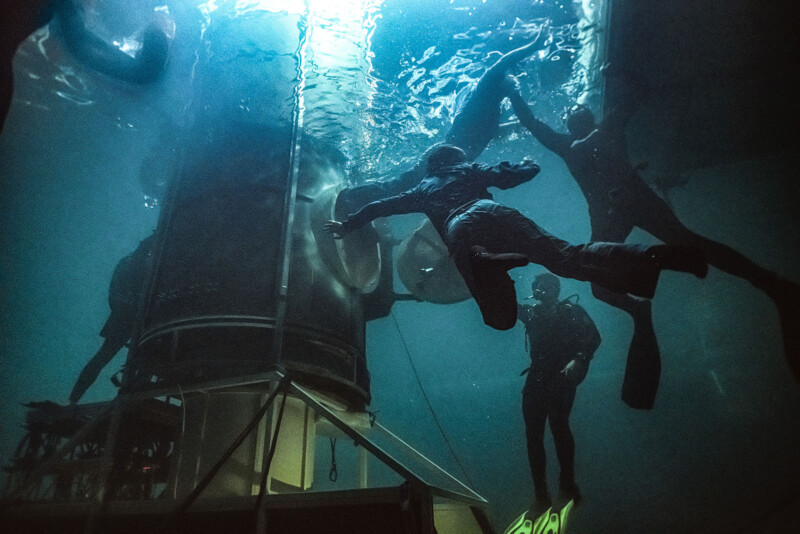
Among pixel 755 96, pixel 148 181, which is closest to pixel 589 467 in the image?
pixel 755 96

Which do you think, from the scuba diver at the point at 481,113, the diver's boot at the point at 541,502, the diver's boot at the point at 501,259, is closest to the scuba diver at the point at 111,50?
the scuba diver at the point at 481,113

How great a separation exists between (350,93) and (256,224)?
6.81 m

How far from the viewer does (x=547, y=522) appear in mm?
5801

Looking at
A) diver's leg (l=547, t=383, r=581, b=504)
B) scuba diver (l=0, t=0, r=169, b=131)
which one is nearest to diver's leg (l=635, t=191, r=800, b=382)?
diver's leg (l=547, t=383, r=581, b=504)

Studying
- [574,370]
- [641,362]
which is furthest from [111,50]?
[641,362]

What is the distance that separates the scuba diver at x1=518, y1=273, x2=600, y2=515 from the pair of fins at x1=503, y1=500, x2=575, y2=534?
125 mm

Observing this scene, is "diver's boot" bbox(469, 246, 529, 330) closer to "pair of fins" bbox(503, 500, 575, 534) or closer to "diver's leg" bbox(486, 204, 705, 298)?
"diver's leg" bbox(486, 204, 705, 298)

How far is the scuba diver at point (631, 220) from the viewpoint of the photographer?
13.5 ft

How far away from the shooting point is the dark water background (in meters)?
8.98

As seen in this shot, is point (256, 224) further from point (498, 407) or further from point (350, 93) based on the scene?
point (498, 407)

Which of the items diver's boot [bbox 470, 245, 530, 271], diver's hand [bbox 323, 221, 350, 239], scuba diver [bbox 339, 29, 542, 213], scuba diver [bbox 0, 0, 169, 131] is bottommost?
diver's boot [bbox 470, 245, 530, 271]

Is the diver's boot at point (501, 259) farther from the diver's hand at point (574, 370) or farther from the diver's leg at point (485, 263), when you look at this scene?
the diver's hand at point (574, 370)

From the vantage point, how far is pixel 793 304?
3.97 m

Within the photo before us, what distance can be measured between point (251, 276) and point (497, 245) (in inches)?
135
